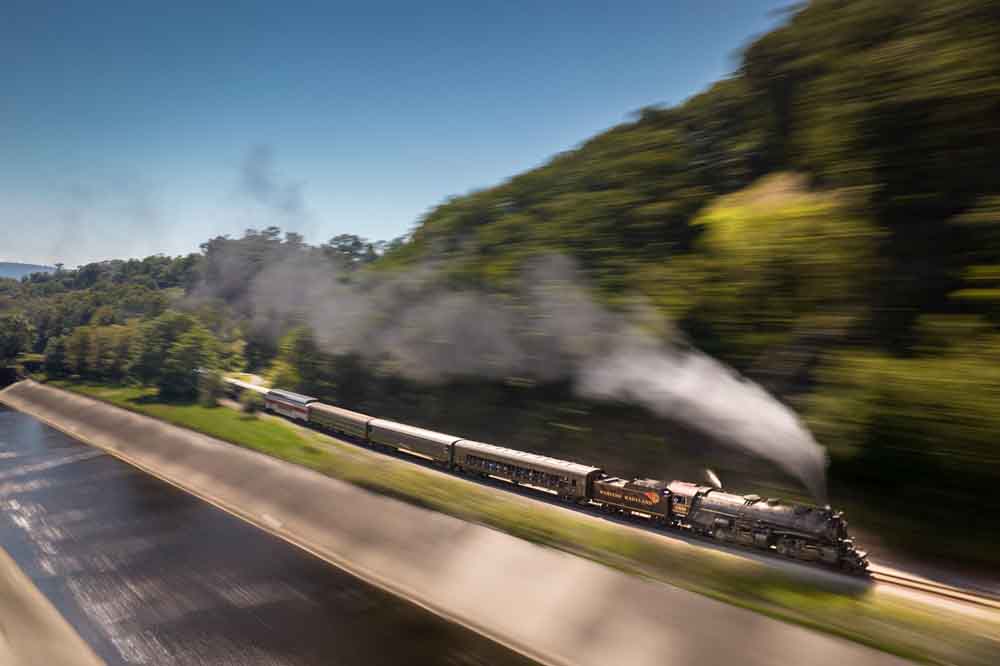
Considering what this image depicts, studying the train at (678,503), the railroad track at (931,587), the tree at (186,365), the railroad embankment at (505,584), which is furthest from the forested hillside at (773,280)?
the tree at (186,365)

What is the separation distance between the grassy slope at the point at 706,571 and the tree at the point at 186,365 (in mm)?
26486

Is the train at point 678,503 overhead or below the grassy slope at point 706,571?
overhead

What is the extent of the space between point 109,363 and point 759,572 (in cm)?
7563

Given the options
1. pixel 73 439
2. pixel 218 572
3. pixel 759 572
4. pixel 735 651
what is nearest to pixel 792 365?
pixel 759 572

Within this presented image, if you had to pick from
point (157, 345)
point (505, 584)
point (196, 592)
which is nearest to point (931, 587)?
point (505, 584)

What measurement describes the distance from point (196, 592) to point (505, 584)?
465 inches

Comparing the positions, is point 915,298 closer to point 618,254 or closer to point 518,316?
point 618,254

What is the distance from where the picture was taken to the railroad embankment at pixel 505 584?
15.3 metres

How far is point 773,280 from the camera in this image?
25328 millimetres

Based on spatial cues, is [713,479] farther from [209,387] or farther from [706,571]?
[209,387]

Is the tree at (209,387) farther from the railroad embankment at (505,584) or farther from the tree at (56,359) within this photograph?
the tree at (56,359)

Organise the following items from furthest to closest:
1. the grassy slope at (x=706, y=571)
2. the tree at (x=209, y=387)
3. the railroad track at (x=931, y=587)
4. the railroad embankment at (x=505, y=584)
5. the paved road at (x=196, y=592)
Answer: the tree at (x=209, y=387)
the paved road at (x=196, y=592)
the railroad track at (x=931, y=587)
the railroad embankment at (x=505, y=584)
the grassy slope at (x=706, y=571)

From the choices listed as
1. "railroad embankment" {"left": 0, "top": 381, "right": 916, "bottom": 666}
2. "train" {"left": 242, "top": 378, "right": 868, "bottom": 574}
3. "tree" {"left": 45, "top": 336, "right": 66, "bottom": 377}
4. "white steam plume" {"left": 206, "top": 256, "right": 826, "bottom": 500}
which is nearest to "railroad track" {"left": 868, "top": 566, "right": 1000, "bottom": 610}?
"train" {"left": 242, "top": 378, "right": 868, "bottom": 574}

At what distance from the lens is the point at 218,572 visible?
22922 millimetres
